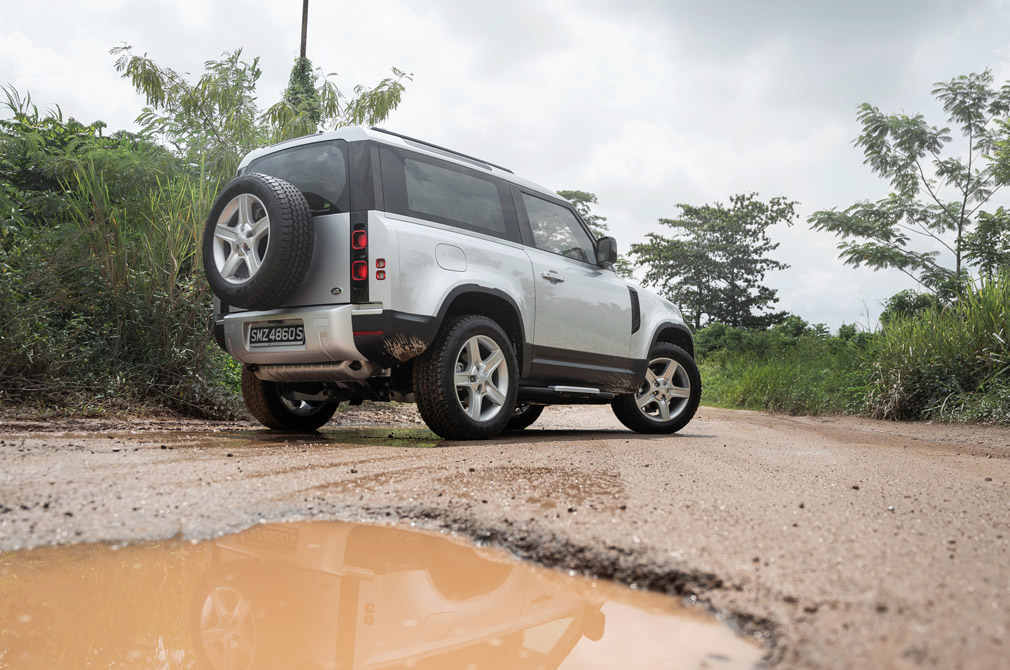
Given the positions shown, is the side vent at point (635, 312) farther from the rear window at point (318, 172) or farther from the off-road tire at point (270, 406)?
the rear window at point (318, 172)

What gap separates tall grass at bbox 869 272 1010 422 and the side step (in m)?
4.74

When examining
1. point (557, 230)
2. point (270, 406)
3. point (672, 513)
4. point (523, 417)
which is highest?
point (557, 230)

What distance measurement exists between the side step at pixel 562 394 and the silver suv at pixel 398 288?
2 centimetres

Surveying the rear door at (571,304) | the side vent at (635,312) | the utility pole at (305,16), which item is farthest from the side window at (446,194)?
the utility pole at (305,16)

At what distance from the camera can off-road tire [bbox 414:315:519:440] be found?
4.50m

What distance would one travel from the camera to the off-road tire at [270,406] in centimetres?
538

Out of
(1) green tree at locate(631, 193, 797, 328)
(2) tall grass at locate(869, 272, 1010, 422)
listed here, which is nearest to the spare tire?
(2) tall grass at locate(869, 272, 1010, 422)

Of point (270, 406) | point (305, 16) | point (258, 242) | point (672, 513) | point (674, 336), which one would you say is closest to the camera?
point (672, 513)

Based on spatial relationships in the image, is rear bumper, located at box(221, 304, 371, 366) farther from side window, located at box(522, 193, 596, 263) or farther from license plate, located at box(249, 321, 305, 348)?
side window, located at box(522, 193, 596, 263)

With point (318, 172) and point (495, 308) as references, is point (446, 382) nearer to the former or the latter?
point (495, 308)

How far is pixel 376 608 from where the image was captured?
1.63m

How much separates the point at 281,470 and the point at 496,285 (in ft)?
7.28

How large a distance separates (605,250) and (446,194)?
174 cm

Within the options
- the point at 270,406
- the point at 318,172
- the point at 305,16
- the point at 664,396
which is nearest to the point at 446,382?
the point at 318,172
